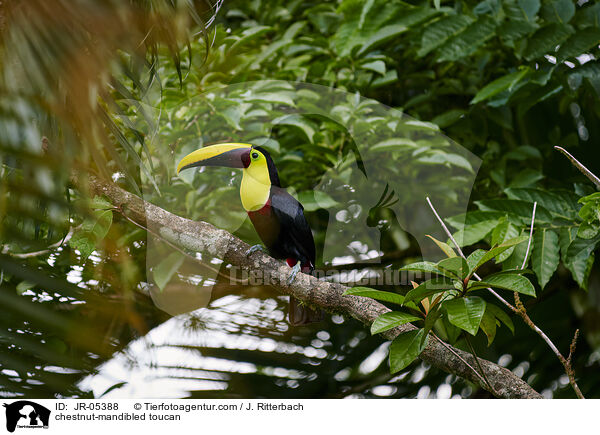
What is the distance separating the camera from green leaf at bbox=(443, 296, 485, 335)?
23.9 inches

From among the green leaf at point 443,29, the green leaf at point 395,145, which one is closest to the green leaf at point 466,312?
the green leaf at point 395,145

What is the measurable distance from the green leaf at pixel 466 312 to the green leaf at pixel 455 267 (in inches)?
1.3

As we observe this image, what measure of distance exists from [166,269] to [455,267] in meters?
0.58

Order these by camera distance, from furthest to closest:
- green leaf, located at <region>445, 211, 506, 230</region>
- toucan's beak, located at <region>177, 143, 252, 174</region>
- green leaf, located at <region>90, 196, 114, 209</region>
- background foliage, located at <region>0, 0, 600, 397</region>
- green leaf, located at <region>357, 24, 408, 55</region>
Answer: green leaf, located at <region>357, 24, 408, 55</region> < green leaf, located at <region>445, 211, 506, 230</region> < toucan's beak, located at <region>177, 143, 252, 174</region> < green leaf, located at <region>90, 196, 114, 209</region> < background foliage, located at <region>0, 0, 600, 397</region>

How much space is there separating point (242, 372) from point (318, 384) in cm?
19

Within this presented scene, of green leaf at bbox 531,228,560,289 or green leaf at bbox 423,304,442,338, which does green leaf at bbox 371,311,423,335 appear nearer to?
green leaf at bbox 423,304,442,338

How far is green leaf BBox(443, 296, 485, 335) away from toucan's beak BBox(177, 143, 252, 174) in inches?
18.4

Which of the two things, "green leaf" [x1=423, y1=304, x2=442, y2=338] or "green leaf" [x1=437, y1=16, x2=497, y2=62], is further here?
"green leaf" [x1=437, y1=16, x2=497, y2=62]

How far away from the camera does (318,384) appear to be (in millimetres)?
1226

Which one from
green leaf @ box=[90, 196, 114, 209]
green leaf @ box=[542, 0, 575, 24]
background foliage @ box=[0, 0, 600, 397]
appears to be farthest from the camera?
green leaf @ box=[542, 0, 575, 24]

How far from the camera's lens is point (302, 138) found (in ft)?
4.01
